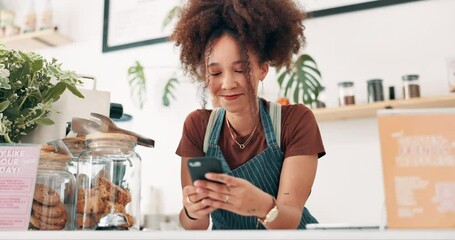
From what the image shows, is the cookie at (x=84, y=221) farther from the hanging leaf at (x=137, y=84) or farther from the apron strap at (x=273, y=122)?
the hanging leaf at (x=137, y=84)

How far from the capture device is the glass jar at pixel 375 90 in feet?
8.89

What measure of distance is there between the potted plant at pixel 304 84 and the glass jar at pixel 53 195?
6.07 ft

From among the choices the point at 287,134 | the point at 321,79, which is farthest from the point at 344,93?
the point at 287,134

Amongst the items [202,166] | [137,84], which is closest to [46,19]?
[137,84]

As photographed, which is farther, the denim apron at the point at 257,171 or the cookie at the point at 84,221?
the denim apron at the point at 257,171

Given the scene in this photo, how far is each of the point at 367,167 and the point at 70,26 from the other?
7.79 feet

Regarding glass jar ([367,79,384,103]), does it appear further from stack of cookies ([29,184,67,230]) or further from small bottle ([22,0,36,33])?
small bottle ([22,0,36,33])

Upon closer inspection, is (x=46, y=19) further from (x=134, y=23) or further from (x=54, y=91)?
(x=54, y=91)

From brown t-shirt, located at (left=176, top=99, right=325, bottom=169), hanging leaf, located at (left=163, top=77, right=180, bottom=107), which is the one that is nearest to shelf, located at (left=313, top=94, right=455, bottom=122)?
hanging leaf, located at (left=163, top=77, right=180, bottom=107)

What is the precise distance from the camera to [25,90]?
107 centimetres

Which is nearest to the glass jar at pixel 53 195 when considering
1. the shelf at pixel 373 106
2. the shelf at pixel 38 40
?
the shelf at pixel 373 106

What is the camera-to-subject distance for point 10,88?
1.02 meters

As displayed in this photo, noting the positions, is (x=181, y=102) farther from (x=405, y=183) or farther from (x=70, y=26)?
(x=405, y=183)

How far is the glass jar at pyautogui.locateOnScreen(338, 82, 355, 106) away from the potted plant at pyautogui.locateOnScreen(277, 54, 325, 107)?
0.10 meters
